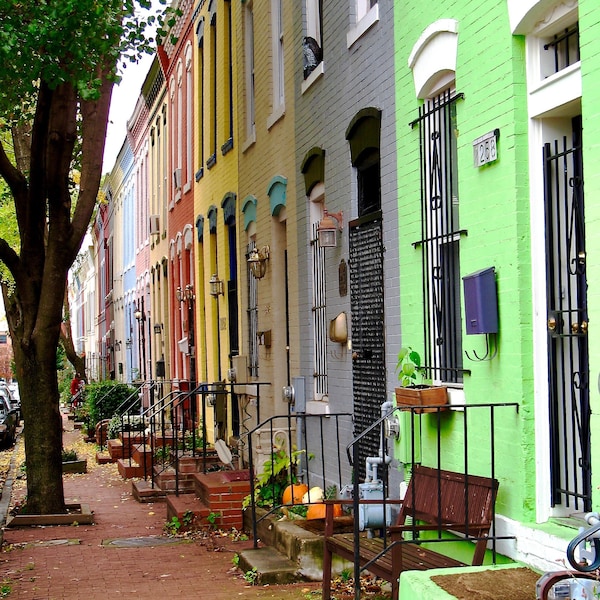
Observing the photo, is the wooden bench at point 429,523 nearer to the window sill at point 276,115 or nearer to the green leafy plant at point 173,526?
the green leafy plant at point 173,526

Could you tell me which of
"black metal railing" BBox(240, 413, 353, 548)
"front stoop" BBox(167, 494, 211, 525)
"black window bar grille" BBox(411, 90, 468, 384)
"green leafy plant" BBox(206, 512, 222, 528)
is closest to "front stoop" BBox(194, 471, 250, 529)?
"green leafy plant" BBox(206, 512, 222, 528)

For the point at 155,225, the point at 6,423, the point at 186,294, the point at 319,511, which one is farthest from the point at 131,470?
the point at 6,423

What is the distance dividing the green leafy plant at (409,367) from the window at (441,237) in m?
0.11

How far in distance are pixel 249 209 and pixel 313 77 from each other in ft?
12.2

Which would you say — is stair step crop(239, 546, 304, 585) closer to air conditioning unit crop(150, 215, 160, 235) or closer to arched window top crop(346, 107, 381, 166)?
arched window top crop(346, 107, 381, 166)

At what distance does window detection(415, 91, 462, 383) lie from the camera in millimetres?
7320

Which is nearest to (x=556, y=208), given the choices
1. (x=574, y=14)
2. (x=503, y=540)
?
(x=574, y=14)

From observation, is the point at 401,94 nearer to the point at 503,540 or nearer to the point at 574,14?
the point at 574,14

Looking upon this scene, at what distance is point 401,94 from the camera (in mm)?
8188

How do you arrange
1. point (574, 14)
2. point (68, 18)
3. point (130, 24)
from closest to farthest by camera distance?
point (574, 14), point (68, 18), point (130, 24)

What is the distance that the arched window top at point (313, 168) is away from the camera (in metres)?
10.6

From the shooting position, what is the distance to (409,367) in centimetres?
779

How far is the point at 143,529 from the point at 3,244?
12.6 ft

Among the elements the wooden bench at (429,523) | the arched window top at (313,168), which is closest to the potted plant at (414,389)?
the wooden bench at (429,523)
